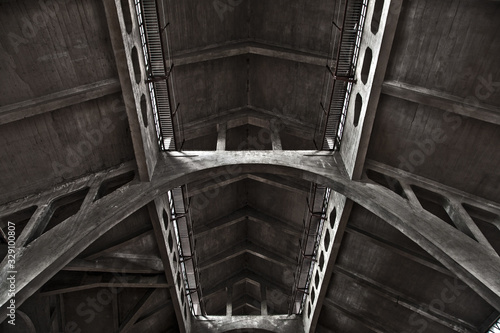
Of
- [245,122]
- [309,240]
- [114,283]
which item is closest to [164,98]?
[245,122]

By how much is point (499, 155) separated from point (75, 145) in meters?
13.1

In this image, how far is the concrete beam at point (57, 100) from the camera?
31.4ft

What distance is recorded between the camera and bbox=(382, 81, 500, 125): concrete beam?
995 centimetres

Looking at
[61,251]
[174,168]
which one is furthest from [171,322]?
[61,251]

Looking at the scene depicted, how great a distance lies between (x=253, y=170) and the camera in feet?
46.3

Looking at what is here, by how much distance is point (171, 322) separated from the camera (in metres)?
22.6

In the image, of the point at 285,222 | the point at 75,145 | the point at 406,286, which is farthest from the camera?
the point at 285,222

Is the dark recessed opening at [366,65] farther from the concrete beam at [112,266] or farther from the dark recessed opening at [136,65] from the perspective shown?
the concrete beam at [112,266]

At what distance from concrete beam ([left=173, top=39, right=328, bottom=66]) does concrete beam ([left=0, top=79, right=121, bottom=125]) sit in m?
3.91

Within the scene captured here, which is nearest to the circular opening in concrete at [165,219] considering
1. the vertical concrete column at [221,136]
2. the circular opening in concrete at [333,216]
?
the vertical concrete column at [221,136]

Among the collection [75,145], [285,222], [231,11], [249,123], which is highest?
[231,11]

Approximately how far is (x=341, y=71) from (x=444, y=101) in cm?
417

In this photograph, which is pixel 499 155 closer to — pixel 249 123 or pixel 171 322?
pixel 249 123

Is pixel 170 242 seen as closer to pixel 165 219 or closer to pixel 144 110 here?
pixel 165 219
